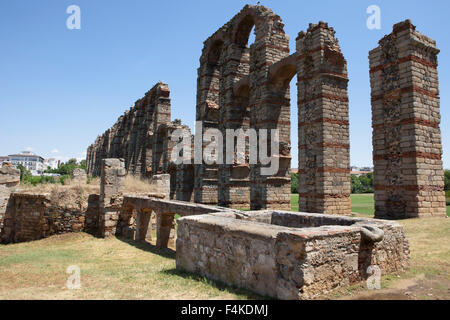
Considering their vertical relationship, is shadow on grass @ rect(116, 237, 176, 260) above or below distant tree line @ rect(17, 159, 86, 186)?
below

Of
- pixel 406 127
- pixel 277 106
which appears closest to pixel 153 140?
pixel 277 106

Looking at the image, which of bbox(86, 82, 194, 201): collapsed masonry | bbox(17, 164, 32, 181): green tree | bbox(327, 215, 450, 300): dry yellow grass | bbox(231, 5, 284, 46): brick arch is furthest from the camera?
bbox(17, 164, 32, 181): green tree

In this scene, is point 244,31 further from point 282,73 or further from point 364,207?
point 364,207

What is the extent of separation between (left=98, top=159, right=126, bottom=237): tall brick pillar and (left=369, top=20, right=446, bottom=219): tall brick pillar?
9.81 m

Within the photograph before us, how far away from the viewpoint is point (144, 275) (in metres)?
5.88

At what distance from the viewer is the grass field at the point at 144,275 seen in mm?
4395

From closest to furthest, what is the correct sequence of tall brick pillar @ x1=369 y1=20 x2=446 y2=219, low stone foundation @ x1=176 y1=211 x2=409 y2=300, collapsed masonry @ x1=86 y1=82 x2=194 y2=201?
low stone foundation @ x1=176 y1=211 x2=409 y2=300 < tall brick pillar @ x1=369 y1=20 x2=446 y2=219 < collapsed masonry @ x1=86 y1=82 x2=194 y2=201

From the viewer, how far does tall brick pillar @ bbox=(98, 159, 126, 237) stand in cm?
1161

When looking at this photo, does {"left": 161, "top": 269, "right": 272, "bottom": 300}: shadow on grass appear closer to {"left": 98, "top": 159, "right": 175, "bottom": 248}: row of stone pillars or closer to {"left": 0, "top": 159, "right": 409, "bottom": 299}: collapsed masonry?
{"left": 0, "top": 159, "right": 409, "bottom": 299}: collapsed masonry

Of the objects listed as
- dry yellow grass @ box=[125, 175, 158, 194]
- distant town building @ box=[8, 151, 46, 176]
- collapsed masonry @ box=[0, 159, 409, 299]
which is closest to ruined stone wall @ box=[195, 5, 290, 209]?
dry yellow grass @ box=[125, 175, 158, 194]

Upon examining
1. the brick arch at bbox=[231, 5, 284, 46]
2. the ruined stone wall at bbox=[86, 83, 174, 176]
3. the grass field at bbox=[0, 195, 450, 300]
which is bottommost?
the grass field at bbox=[0, 195, 450, 300]

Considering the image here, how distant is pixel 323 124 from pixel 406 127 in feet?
9.26

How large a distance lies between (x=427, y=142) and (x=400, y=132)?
3.25 feet

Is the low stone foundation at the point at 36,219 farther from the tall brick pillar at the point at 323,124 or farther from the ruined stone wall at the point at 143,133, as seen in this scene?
the ruined stone wall at the point at 143,133
